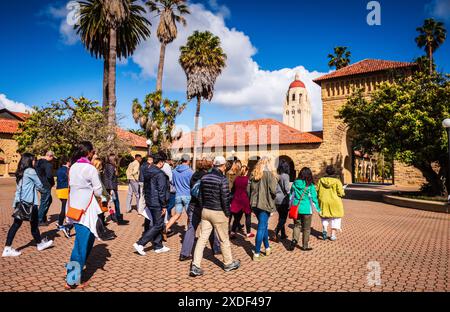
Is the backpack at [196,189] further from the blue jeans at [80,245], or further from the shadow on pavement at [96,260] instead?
the shadow on pavement at [96,260]

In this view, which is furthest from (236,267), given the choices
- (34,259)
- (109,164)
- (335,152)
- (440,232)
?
(335,152)

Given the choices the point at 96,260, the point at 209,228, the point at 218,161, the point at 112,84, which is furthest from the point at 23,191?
the point at 112,84

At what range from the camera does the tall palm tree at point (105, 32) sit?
24.1 m

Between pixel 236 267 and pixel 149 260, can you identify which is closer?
pixel 236 267

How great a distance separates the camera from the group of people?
12.7ft

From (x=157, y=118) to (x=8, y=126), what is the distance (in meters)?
27.6

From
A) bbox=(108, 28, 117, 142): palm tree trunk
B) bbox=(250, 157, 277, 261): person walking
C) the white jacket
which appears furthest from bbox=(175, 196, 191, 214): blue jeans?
bbox=(108, 28, 117, 142): palm tree trunk

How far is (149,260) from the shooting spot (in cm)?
516

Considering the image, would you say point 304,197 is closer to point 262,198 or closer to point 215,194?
point 262,198

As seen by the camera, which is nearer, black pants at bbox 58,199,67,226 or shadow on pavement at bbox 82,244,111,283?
shadow on pavement at bbox 82,244,111,283

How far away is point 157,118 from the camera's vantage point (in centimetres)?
2247

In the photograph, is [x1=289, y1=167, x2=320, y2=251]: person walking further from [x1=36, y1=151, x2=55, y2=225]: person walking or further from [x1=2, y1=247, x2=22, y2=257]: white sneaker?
[x1=36, y1=151, x2=55, y2=225]: person walking
